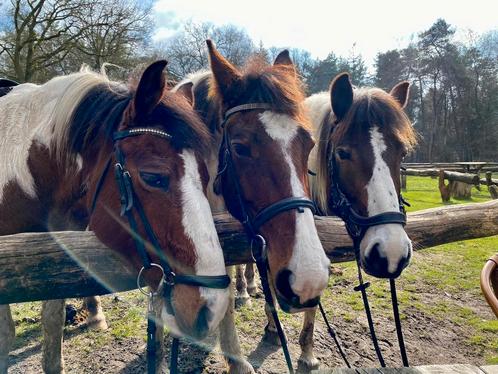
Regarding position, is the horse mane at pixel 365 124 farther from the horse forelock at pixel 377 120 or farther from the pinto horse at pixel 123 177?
the pinto horse at pixel 123 177

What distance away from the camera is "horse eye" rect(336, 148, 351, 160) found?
105 inches

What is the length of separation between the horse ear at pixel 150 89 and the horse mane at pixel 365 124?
4.97ft

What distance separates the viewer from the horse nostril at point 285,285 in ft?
5.53

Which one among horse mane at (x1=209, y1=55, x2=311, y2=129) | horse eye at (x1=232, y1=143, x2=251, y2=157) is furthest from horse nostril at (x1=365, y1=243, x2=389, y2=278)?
horse eye at (x1=232, y1=143, x2=251, y2=157)

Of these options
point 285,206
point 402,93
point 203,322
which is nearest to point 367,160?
point 285,206

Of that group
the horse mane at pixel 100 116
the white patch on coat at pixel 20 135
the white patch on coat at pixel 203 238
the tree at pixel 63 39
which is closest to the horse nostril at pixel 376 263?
the white patch on coat at pixel 203 238

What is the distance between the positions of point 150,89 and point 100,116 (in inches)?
16.8

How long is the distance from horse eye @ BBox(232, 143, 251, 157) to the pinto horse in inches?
9.6

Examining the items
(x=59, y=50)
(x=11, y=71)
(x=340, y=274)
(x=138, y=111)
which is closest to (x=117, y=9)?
(x=59, y=50)

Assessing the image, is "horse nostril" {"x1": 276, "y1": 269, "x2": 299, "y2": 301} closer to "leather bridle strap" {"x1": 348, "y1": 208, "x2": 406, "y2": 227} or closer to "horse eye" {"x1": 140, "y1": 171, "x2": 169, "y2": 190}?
"horse eye" {"x1": 140, "y1": 171, "x2": 169, "y2": 190}

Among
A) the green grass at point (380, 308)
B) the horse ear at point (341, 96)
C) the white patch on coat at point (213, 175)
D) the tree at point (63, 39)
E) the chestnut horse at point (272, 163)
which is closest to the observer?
the chestnut horse at point (272, 163)

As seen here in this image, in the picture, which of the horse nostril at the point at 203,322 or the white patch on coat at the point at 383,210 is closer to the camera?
the horse nostril at the point at 203,322

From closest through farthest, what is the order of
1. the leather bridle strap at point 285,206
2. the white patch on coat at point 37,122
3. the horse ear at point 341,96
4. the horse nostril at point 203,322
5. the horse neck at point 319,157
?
the horse nostril at point 203,322, the leather bridle strap at point 285,206, the white patch on coat at point 37,122, the horse ear at point 341,96, the horse neck at point 319,157

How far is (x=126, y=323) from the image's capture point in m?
4.08
